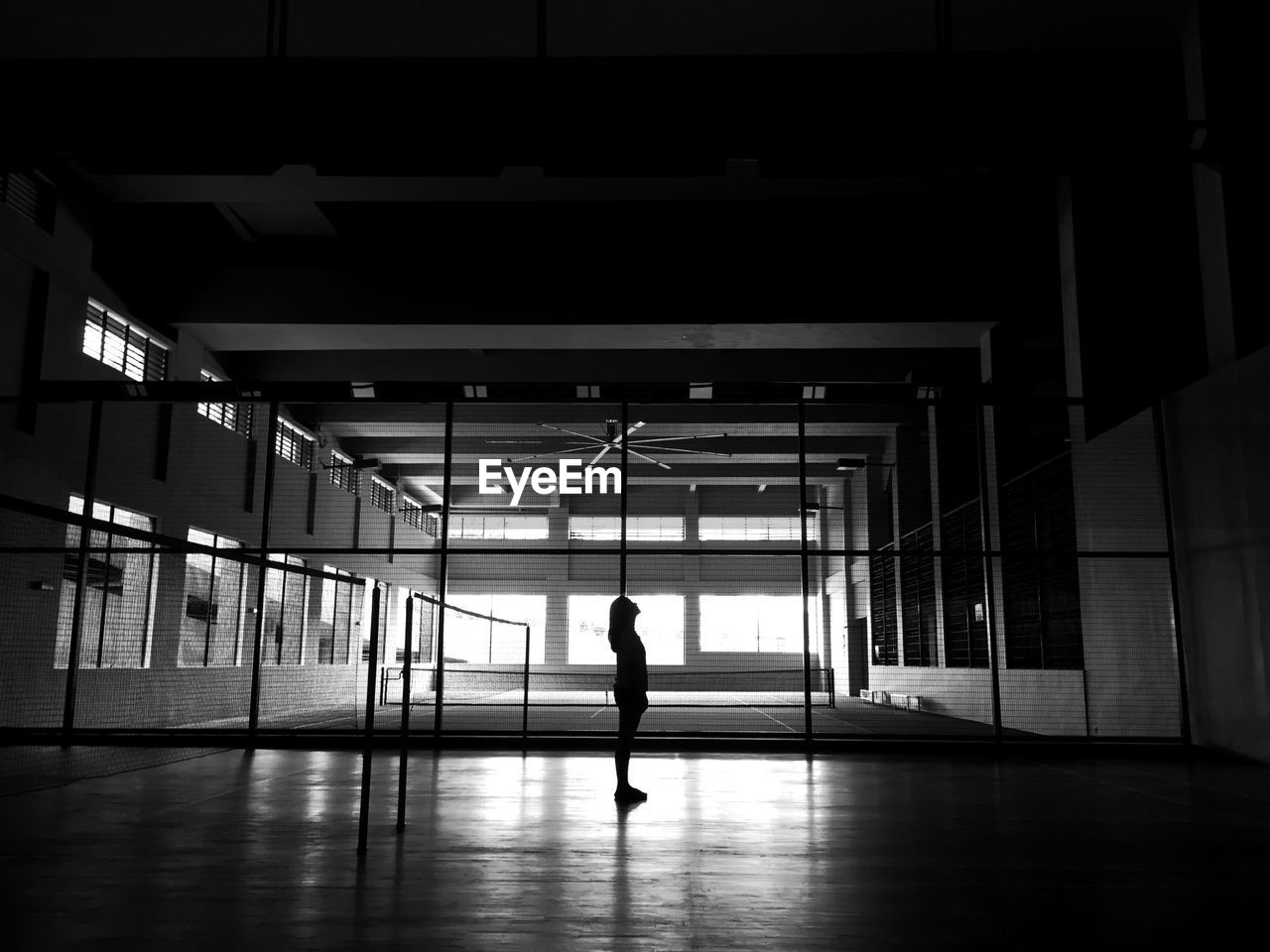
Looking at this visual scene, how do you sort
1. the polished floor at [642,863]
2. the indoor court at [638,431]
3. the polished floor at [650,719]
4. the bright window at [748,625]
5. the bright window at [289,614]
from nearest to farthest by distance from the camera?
the polished floor at [642,863]
the indoor court at [638,431]
the polished floor at [650,719]
the bright window at [289,614]
the bright window at [748,625]

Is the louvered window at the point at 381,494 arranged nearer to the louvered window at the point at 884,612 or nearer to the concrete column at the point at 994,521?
the louvered window at the point at 884,612

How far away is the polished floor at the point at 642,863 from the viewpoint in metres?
3.21

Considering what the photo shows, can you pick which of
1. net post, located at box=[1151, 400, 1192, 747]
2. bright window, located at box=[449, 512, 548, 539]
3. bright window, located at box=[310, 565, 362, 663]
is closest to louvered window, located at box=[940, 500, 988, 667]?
net post, located at box=[1151, 400, 1192, 747]

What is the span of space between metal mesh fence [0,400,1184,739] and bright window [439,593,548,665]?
0.10 meters

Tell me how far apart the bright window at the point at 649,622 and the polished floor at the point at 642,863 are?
61.7ft

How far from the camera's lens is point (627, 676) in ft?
21.3

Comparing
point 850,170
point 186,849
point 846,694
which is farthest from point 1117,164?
point 846,694

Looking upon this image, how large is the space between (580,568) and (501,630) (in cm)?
276

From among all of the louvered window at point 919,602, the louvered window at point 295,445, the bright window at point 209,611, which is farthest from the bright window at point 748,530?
the bright window at point 209,611

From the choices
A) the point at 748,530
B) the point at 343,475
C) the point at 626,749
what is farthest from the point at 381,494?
the point at 626,749

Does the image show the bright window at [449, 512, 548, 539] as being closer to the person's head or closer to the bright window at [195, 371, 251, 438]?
the bright window at [195, 371, 251, 438]

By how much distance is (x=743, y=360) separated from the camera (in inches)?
607

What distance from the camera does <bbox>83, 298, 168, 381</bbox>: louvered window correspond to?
12070 millimetres

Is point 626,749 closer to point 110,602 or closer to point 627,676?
point 627,676
